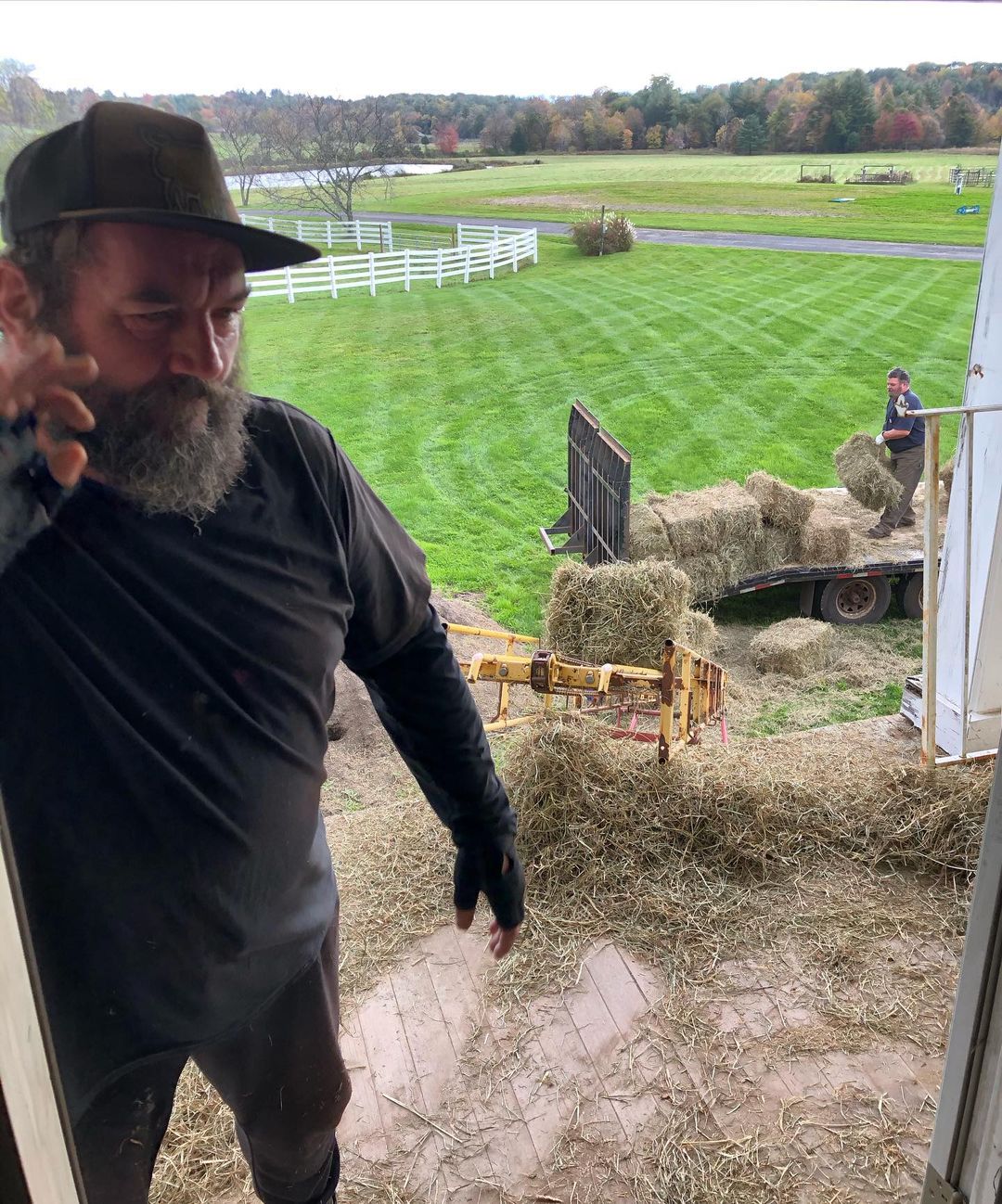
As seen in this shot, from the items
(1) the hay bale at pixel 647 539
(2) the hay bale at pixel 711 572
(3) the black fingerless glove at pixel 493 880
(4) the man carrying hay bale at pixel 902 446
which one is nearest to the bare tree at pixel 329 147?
(3) the black fingerless glove at pixel 493 880

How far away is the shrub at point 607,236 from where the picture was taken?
5438 mm

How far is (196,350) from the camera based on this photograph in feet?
2.59

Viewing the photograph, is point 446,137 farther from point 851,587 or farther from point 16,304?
point 851,587

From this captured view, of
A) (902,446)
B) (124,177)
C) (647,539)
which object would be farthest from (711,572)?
(124,177)

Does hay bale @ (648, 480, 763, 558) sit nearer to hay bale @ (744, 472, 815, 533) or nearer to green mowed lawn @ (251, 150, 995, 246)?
hay bale @ (744, 472, 815, 533)

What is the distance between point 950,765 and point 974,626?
1.65 ft

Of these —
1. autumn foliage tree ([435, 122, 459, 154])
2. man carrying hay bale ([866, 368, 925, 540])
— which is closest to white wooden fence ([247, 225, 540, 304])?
autumn foliage tree ([435, 122, 459, 154])

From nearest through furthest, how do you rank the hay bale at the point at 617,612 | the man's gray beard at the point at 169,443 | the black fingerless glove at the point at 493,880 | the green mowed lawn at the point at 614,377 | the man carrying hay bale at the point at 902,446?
the man's gray beard at the point at 169,443
the black fingerless glove at the point at 493,880
the hay bale at the point at 617,612
the green mowed lawn at the point at 614,377
the man carrying hay bale at the point at 902,446

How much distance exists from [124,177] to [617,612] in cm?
372

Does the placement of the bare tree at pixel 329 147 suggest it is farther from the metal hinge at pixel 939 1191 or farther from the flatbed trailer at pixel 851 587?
the flatbed trailer at pixel 851 587

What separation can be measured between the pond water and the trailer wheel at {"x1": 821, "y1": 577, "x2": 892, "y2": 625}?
184 inches

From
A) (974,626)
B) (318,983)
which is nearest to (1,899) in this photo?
(318,983)

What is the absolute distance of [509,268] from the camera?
5.09 metres

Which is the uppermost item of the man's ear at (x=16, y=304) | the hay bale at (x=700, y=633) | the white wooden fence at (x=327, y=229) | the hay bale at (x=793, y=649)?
the white wooden fence at (x=327, y=229)
